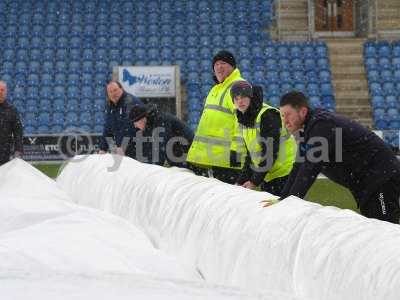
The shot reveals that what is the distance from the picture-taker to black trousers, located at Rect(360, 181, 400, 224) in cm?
449

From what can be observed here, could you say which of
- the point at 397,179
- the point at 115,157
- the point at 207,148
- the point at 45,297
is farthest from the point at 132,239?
the point at 115,157

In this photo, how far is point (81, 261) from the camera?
306 centimetres

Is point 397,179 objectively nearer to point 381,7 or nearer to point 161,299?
point 161,299

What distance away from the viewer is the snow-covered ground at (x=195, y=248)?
2164 millimetres

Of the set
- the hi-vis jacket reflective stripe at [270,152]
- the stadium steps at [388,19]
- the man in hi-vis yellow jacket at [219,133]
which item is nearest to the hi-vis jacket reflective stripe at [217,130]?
the man in hi-vis yellow jacket at [219,133]

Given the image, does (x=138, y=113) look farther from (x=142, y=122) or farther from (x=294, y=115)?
(x=294, y=115)

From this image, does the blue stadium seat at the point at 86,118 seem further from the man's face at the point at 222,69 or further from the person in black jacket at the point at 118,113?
the man's face at the point at 222,69

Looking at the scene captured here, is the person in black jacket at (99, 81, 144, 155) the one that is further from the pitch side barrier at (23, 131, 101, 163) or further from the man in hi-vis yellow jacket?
the pitch side barrier at (23, 131, 101, 163)

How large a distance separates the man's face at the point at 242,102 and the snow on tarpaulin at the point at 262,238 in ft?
2.04

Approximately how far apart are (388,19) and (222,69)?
17627 mm

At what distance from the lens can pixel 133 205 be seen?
5.53 metres

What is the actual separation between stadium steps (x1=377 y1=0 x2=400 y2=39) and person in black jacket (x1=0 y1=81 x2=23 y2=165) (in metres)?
15.4

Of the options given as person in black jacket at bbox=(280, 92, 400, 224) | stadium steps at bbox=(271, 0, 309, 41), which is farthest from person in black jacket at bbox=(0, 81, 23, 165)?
stadium steps at bbox=(271, 0, 309, 41)

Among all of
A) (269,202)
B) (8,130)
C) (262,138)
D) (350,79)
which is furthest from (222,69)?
(350,79)
